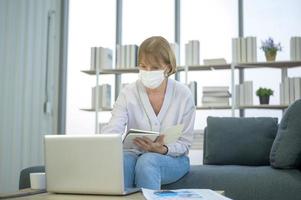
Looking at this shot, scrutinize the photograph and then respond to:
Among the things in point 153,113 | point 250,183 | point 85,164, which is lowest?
point 250,183

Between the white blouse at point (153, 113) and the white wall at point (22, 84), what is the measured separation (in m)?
2.32

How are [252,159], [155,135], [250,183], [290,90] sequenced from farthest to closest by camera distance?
[290,90]
[252,159]
[250,183]
[155,135]

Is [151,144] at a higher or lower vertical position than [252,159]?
higher

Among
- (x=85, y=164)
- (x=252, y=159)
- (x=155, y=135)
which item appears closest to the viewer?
(x=85, y=164)

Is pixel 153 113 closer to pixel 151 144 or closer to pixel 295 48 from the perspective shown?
pixel 151 144

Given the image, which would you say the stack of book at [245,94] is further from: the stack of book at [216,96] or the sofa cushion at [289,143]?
the sofa cushion at [289,143]

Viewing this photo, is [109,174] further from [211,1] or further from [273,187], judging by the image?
[211,1]

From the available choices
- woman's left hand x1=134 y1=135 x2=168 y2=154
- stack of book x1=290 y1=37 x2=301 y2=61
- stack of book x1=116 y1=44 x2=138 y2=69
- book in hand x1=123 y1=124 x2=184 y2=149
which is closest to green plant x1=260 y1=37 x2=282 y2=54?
stack of book x1=290 y1=37 x2=301 y2=61

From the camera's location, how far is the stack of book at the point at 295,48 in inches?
162

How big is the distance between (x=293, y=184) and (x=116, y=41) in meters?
3.45

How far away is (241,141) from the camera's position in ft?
8.05

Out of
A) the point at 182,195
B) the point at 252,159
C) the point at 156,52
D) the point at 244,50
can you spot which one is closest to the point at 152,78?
the point at 156,52

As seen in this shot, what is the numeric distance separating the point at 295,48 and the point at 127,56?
1.72m

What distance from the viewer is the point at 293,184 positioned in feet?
6.34
